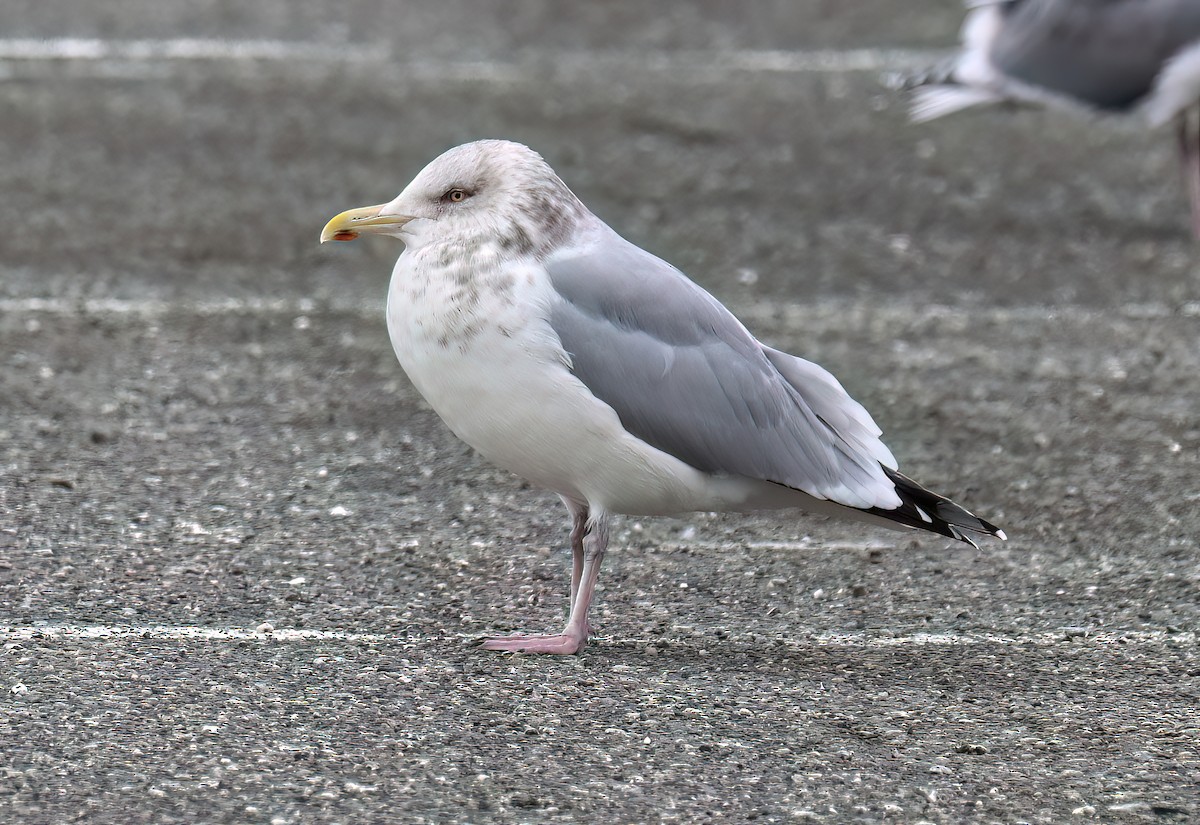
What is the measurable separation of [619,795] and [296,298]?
3545 millimetres

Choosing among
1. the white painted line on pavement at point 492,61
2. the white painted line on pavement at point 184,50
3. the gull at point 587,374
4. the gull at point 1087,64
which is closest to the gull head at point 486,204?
the gull at point 587,374

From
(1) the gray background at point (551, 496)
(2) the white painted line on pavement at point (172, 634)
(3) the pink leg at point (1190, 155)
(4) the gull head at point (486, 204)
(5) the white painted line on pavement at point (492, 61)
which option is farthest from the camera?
(5) the white painted line on pavement at point (492, 61)

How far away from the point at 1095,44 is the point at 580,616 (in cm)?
464

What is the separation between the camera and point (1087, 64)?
23.2 feet

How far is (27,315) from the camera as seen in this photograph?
18.7 feet

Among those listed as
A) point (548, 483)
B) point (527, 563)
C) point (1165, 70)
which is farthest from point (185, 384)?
point (1165, 70)

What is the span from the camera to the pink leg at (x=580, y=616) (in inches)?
133

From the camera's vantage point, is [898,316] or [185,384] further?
[898,316]

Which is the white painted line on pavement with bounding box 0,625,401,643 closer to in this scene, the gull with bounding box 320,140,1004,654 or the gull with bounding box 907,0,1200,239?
the gull with bounding box 320,140,1004,654

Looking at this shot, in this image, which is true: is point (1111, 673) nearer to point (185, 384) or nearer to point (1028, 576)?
point (1028, 576)

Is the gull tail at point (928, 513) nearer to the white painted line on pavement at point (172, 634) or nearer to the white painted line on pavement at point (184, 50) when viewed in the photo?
the white painted line on pavement at point (172, 634)

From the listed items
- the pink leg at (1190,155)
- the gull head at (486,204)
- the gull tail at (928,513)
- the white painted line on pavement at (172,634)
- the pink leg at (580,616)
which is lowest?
the white painted line on pavement at (172,634)

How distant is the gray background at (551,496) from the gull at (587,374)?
0.36 meters

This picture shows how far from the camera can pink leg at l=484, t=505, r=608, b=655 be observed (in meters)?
3.38
